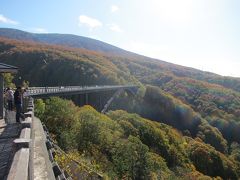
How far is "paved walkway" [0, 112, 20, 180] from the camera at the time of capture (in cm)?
975

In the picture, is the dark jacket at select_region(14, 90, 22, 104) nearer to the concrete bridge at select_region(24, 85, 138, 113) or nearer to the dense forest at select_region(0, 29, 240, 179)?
the dense forest at select_region(0, 29, 240, 179)

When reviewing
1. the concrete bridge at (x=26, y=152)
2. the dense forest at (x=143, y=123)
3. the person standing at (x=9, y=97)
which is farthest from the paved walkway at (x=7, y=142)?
the dense forest at (x=143, y=123)

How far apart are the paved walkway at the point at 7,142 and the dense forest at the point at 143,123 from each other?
7469mm

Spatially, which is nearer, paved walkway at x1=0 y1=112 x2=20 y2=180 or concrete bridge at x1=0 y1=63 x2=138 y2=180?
concrete bridge at x1=0 y1=63 x2=138 y2=180

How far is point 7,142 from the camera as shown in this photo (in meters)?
13.5

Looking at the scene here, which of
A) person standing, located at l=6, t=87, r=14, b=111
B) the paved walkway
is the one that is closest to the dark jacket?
the paved walkway

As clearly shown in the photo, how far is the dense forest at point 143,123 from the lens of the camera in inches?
1318

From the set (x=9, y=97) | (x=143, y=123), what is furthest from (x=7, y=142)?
(x=143, y=123)

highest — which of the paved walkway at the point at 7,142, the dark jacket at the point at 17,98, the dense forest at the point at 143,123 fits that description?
the dark jacket at the point at 17,98

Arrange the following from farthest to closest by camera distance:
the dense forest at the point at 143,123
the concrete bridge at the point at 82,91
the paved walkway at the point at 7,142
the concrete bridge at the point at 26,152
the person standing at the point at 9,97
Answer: the concrete bridge at the point at 82,91
the dense forest at the point at 143,123
the person standing at the point at 9,97
the paved walkway at the point at 7,142
the concrete bridge at the point at 26,152

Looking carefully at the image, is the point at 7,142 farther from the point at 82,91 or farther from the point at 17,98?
the point at 82,91

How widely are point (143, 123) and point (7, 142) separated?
5185 cm

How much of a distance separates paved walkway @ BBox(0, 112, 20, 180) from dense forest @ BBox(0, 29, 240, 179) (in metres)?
7.47

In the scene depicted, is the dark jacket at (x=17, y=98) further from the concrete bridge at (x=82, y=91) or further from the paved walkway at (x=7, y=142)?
the concrete bridge at (x=82, y=91)
